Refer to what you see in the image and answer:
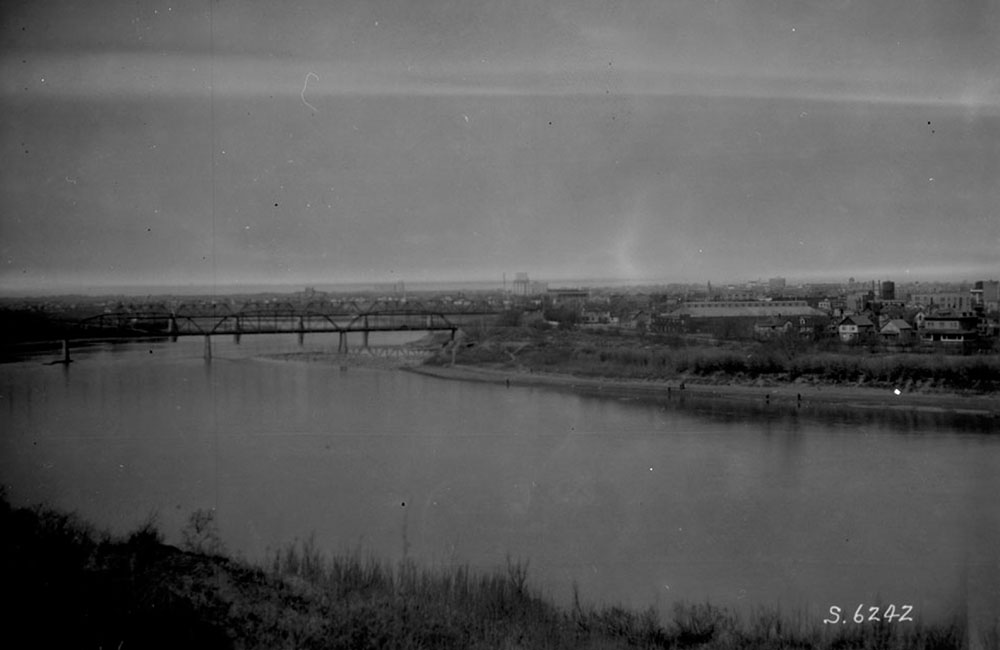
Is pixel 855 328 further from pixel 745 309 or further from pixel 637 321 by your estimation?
pixel 637 321

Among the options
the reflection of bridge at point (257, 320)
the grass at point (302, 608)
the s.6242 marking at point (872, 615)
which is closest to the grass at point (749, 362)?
the reflection of bridge at point (257, 320)

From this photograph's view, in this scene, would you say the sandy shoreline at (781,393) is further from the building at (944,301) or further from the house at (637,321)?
the house at (637,321)

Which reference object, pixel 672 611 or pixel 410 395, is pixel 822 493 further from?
pixel 410 395

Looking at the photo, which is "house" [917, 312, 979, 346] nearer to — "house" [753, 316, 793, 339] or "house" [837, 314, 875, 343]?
"house" [837, 314, 875, 343]

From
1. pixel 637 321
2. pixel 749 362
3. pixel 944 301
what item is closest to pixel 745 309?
pixel 749 362

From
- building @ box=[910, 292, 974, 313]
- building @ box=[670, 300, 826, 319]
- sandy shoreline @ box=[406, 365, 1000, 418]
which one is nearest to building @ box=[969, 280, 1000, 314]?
building @ box=[910, 292, 974, 313]

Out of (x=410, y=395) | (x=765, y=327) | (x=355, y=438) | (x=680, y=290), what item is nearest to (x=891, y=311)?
(x=765, y=327)
